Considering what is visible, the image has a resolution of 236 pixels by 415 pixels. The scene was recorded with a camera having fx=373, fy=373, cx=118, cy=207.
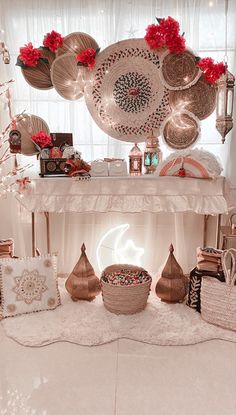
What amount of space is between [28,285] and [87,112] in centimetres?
132

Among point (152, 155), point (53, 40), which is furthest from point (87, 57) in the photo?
point (152, 155)

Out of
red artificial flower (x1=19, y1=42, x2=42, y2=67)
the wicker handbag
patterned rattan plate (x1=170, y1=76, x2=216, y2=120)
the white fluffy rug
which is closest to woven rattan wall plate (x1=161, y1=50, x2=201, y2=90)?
patterned rattan plate (x1=170, y1=76, x2=216, y2=120)

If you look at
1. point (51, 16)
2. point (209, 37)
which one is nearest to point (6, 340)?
point (51, 16)

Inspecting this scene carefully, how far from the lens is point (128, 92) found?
263cm

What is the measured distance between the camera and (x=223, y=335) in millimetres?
2037

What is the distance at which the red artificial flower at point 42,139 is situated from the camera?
2523mm

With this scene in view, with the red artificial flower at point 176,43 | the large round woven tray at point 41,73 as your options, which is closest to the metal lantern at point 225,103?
the red artificial flower at point 176,43

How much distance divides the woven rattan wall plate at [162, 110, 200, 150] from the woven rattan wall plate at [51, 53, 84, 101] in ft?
2.20

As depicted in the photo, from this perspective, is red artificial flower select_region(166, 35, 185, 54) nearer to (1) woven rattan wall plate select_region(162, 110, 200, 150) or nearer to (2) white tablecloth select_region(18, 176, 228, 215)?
(1) woven rattan wall plate select_region(162, 110, 200, 150)

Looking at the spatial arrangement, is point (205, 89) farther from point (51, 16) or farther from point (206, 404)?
point (206, 404)

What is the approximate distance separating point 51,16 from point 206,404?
257 centimetres

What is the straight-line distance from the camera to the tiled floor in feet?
4.99

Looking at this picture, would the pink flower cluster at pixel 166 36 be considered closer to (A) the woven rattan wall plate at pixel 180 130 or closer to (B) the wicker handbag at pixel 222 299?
(A) the woven rattan wall plate at pixel 180 130

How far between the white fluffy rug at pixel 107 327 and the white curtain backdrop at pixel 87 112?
2.19ft
